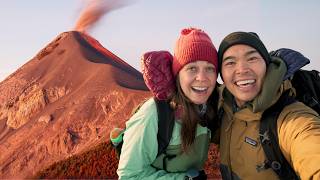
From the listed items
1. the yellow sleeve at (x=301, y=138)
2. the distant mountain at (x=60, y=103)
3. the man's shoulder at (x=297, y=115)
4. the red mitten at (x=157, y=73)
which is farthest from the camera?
the distant mountain at (x=60, y=103)

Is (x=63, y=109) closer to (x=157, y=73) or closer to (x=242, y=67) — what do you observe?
(x=157, y=73)

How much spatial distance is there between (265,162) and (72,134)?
3101cm

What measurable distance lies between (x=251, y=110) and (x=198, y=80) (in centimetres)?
53

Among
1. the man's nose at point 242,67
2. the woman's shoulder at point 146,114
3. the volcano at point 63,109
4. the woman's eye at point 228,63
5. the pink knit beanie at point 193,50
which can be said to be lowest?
the volcano at point 63,109

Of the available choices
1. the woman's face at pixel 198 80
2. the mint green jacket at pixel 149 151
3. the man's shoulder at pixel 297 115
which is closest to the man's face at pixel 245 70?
the woman's face at pixel 198 80

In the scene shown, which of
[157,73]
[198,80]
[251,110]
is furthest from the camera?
[157,73]

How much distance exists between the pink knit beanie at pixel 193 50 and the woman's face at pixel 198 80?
0.05m

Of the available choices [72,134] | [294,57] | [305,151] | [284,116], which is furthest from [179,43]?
[72,134]

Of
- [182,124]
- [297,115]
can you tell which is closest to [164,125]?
[182,124]

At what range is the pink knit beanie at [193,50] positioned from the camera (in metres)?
3.46

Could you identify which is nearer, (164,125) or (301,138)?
(301,138)

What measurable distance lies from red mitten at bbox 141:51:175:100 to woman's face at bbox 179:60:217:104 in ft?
0.37

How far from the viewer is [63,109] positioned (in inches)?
1521

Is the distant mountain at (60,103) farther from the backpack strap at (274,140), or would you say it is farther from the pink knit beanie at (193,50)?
the backpack strap at (274,140)
